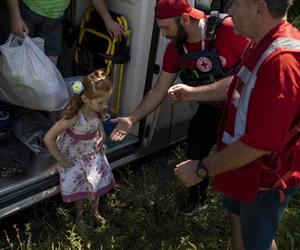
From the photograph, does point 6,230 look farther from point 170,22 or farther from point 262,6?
point 262,6

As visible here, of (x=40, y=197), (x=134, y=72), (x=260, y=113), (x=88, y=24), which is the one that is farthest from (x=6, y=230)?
(x=260, y=113)

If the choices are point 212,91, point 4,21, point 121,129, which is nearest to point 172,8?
point 212,91

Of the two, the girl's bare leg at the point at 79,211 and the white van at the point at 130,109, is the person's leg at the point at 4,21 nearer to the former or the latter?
the white van at the point at 130,109

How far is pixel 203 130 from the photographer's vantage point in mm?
2934

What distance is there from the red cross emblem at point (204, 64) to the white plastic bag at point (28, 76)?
→ 0.94 meters

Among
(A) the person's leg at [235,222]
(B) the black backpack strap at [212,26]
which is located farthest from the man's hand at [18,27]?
(A) the person's leg at [235,222]

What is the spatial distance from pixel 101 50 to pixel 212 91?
121cm

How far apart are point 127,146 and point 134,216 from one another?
0.57 meters

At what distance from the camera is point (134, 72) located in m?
3.33

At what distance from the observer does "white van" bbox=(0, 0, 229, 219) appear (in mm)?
2818

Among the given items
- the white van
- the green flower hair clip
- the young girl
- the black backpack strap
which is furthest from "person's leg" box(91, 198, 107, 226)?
the black backpack strap

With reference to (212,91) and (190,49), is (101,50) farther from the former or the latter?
(212,91)

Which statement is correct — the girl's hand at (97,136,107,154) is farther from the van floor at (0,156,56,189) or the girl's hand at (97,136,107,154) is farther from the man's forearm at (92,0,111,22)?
the man's forearm at (92,0,111,22)

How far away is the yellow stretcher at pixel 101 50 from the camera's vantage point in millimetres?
3287
